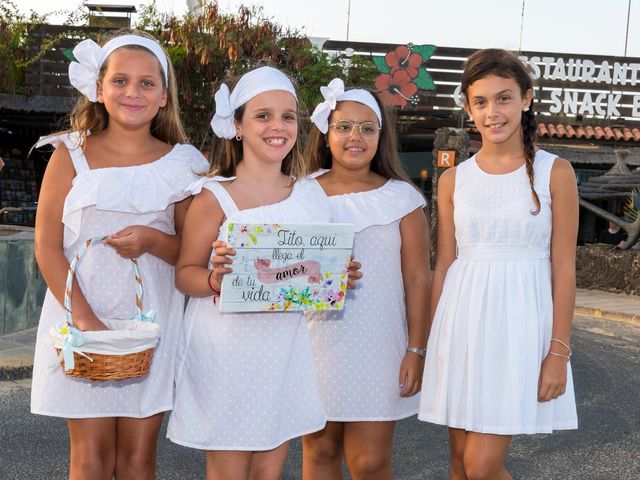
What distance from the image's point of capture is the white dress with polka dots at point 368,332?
349cm

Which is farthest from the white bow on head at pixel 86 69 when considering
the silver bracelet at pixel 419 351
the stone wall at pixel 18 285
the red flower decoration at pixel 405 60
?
the red flower decoration at pixel 405 60

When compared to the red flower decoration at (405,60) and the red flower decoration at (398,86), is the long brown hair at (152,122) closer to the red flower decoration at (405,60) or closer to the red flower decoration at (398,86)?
the red flower decoration at (398,86)

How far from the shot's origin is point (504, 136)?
10.9 feet

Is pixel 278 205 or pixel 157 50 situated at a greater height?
pixel 157 50

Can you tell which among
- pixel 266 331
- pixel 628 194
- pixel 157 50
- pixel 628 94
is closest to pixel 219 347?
pixel 266 331

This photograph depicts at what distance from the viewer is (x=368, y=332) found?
351 cm

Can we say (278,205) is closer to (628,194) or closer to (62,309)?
(62,309)

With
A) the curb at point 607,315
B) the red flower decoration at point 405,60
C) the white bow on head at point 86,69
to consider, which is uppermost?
the red flower decoration at point 405,60

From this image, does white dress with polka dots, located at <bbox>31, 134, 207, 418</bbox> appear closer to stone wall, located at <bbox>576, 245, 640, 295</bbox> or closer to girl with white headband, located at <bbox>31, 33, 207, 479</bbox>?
girl with white headband, located at <bbox>31, 33, 207, 479</bbox>

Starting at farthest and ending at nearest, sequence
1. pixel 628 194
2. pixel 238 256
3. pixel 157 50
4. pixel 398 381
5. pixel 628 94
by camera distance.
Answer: pixel 628 94 < pixel 628 194 < pixel 398 381 < pixel 157 50 < pixel 238 256

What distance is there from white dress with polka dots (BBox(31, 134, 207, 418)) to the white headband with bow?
0.88ft

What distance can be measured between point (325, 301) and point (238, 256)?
37cm

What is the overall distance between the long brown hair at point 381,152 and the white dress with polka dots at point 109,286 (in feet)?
2.59

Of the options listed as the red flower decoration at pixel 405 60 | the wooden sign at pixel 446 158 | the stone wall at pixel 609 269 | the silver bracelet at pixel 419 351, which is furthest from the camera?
the red flower decoration at pixel 405 60
